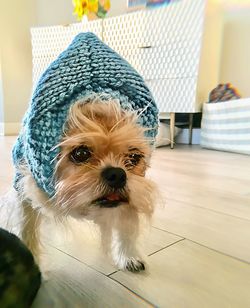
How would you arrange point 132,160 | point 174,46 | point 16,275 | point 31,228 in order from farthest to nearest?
point 174,46
point 31,228
point 132,160
point 16,275

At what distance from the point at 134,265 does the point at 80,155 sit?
0.28 m

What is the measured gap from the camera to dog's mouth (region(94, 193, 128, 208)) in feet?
1.77

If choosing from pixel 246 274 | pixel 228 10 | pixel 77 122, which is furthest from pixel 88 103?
pixel 228 10

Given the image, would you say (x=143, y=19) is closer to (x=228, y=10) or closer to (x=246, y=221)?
(x=228, y=10)

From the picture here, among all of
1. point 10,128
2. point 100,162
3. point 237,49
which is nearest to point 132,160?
point 100,162

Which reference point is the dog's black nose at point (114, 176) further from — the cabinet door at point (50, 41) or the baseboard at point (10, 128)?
the baseboard at point (10, 128)

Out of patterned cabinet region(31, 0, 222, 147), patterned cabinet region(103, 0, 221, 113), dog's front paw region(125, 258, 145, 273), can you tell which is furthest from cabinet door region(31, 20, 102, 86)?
dog's front paw region(125, 258, 145, 273)

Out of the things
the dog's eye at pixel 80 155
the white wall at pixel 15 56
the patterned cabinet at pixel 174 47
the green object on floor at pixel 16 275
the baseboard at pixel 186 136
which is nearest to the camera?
the green object on floor at pixel 16 275

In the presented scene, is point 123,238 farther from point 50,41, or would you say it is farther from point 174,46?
point 50,41

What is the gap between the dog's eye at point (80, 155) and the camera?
1.84ft

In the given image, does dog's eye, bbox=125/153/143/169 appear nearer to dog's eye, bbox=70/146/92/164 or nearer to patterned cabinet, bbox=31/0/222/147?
dog's eye, bbox=70/146/92/164

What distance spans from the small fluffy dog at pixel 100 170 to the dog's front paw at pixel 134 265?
0.09m

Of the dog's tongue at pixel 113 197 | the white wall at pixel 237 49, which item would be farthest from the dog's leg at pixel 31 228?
the white wall at pixel 237 49

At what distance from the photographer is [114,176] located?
53 centimetres
